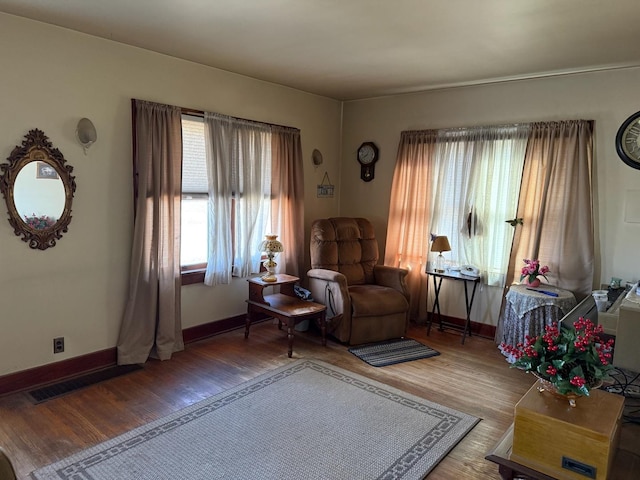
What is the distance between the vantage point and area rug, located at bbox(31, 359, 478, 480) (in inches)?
89.9

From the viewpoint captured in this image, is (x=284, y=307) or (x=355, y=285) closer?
(x=284, y=307)

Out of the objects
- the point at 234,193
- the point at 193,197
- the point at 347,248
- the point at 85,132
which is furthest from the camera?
the point at 347,248

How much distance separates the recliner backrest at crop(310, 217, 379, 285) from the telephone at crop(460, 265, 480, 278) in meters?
0.92

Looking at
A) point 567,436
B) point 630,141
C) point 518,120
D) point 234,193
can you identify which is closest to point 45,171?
point 234,193

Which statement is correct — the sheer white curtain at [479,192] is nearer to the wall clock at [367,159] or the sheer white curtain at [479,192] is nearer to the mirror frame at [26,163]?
the wall clock at [367,159]

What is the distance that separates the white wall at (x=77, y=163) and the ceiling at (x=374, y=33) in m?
0.17

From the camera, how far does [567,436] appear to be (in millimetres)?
1868

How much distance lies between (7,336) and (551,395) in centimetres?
336

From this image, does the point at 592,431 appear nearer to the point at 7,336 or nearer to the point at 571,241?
the point at 571,241

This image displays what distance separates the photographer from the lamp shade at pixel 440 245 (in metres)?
4.36

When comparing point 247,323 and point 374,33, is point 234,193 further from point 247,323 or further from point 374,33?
point 374,33

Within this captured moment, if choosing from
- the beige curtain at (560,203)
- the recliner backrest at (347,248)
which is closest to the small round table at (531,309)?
the beige curtain at (560,203)

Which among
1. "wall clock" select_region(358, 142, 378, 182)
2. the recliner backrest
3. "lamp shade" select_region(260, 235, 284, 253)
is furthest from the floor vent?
"wall clock" select_region(358, 142, 378, 182)

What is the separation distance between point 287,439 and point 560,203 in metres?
3.07
